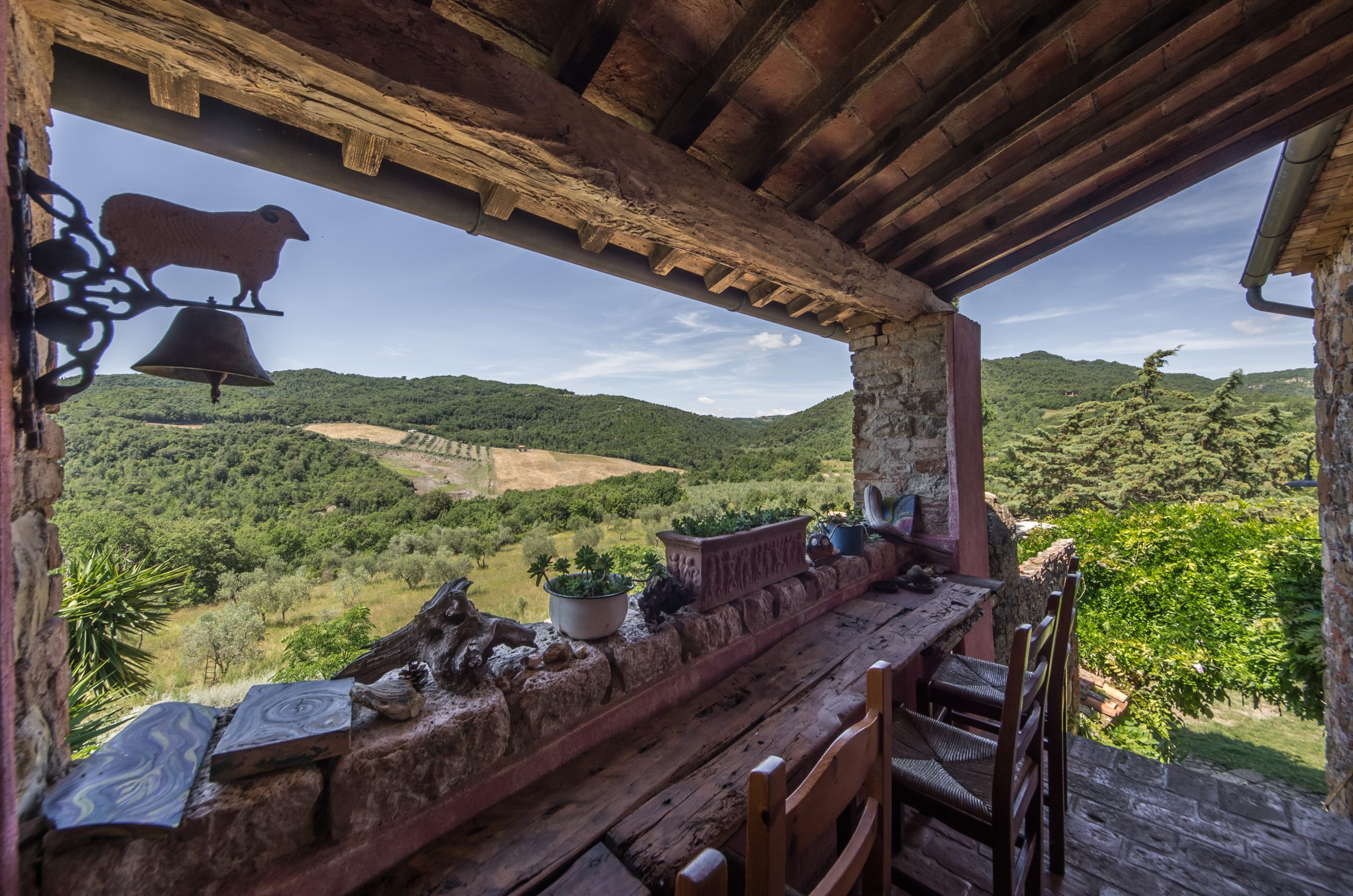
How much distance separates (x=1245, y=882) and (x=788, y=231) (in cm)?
313

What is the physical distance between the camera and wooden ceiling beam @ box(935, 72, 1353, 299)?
1.75m

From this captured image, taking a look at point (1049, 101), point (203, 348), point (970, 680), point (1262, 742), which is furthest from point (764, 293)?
point (1262, 742)

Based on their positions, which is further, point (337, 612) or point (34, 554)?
point (337, 612)

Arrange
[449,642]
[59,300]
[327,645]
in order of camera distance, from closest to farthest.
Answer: [59,300]
[449,642]
[327,645]

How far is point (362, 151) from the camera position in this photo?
4.47 feet

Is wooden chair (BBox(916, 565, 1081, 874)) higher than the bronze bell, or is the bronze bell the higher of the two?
the bronze bell

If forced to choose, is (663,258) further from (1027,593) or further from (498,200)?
(1027,593)

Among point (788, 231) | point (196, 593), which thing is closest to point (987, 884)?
point (788, 231)

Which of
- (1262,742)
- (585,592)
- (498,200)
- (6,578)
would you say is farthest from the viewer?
(1262,742)

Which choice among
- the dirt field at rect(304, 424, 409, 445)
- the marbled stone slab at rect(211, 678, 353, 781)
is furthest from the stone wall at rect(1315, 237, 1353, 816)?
the dirt field at rect(304, 424, 409, 445)

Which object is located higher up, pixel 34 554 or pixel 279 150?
pixel 279 150

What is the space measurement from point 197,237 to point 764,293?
2516 millimetres

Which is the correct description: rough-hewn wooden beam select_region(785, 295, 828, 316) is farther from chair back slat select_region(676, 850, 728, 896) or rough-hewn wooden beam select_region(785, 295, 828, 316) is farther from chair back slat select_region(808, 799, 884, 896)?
chair back slat select_region(676, 850, 728, 896)

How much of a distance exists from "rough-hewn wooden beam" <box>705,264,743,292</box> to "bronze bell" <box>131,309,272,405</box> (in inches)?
79.7
